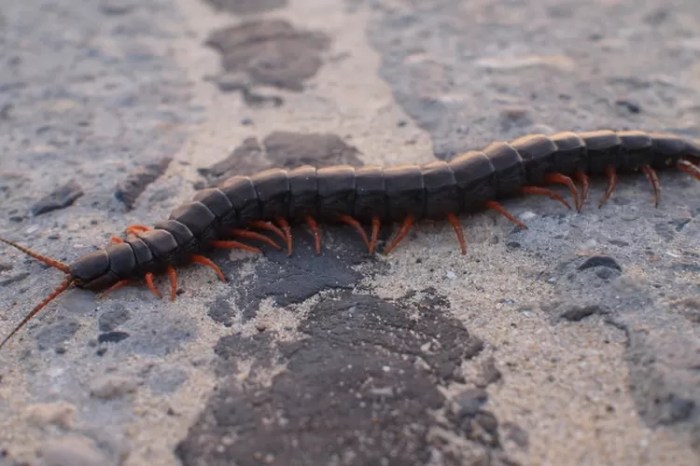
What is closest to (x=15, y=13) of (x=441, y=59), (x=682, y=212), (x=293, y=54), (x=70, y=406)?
(x=293, y=54)

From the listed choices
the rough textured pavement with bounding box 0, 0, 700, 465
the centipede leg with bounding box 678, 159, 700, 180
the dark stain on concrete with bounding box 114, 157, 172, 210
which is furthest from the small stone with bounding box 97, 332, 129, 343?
the centipede leg with bounding box 678, 159, 700, 180

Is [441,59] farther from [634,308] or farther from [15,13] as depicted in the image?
[15,13]

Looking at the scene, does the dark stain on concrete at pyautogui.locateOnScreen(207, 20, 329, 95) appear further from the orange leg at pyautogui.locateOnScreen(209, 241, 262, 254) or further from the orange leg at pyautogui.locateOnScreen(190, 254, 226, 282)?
the orange leg at pyautogui.locateOnScreen(190, 254, 226, 282)

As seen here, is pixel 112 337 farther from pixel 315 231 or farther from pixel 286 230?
pixel 315 231

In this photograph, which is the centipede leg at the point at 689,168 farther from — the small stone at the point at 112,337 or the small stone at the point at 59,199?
the small stone at the point at 59,199

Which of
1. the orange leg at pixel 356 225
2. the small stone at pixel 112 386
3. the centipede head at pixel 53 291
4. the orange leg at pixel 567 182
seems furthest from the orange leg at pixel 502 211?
the centipede head at pixel 53 291

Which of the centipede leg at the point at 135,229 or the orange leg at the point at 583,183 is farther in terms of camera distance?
the orange leg at the point at 583,183
